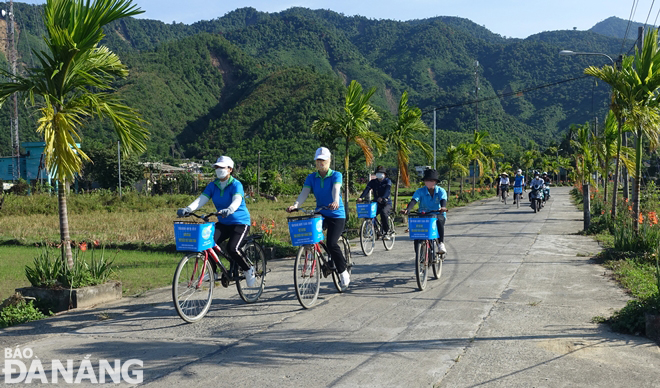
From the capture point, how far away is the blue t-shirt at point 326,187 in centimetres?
845

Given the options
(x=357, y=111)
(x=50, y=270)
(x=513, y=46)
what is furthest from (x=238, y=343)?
(x=513, y=46)

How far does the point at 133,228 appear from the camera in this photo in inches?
845

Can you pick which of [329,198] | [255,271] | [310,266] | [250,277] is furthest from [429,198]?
[250,277]

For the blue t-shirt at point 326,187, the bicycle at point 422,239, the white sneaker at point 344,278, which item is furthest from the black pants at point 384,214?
the blue t-shirt at point 326,187

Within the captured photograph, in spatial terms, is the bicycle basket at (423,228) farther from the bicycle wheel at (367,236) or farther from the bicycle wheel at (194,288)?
the bicycle wheel at (367,236)

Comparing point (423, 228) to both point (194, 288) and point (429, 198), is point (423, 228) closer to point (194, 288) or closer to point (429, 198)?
point (429, 198)

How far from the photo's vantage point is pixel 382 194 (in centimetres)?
1420

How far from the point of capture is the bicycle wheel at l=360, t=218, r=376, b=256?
43.0 ft

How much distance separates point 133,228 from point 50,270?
1353 cm

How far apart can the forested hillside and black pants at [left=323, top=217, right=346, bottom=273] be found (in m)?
25.7

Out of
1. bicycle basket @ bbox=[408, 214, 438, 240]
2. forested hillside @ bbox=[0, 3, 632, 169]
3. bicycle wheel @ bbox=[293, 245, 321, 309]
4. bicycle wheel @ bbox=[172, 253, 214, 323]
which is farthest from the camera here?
forested hillside @ bbox=[0, 3, 632, 169]

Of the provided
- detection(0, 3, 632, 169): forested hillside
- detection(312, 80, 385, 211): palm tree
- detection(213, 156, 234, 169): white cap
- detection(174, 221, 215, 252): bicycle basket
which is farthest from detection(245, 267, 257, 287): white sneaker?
detection(0, 3, 632, 169): forested hillside

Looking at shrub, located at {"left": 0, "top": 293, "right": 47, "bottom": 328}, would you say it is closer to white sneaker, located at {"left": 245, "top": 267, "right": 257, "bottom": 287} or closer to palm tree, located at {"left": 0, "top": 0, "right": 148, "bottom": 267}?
palm tree, located at {"left": 0, "top": 0, "right": 148, "bottom": 267}

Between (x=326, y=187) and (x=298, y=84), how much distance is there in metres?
89.9
